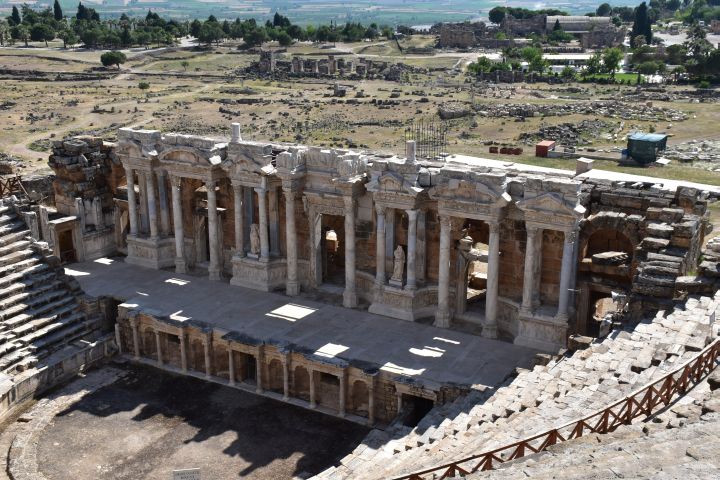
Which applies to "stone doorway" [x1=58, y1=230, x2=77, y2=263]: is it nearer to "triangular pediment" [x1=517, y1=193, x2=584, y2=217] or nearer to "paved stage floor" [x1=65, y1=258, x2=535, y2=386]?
"paved stage floor" [x1=65, y1=258, x2=535, y2=386]

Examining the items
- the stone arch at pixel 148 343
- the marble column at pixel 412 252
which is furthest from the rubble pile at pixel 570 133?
the stone arch at pixel 148 343

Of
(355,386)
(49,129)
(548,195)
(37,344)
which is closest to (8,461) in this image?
(37,344)

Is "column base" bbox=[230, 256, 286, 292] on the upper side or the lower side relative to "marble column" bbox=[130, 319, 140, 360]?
upper

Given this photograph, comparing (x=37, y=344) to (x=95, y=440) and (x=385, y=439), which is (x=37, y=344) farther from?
(x=385, y=439)

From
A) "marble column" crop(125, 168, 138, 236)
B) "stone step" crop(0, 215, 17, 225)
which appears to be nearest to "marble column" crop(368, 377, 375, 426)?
"marble column" crop(125, 168, 138, 236)

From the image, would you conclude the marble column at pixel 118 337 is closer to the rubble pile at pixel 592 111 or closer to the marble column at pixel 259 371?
the marble column at pixel 259 371

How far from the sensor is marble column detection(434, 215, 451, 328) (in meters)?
26.9

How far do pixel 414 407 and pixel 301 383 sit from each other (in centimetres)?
400

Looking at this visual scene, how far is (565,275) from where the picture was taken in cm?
2558

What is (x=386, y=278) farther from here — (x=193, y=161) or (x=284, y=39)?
(x=284, y=39)

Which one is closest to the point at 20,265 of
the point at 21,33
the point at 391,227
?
the point at 391,227

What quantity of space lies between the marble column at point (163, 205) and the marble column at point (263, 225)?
4748 mm

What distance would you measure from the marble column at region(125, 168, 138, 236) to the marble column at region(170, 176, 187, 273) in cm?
163

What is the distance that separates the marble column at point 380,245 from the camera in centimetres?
2836
